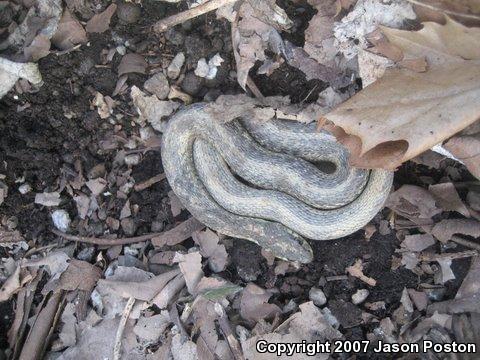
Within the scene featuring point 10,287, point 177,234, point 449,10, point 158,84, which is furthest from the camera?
point 10,287

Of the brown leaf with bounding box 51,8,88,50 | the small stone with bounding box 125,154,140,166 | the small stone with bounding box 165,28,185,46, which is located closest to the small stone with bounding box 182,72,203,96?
the small stone with bounding box 165,28,185,46

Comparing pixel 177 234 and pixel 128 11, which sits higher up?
pixel 128 11

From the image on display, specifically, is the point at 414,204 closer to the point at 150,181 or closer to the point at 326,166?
the point at 326,166

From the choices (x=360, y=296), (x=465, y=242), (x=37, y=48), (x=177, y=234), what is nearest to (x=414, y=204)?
(x=465, y=242)

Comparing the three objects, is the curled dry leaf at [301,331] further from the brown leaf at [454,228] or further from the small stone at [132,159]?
the small stone at [132,159]

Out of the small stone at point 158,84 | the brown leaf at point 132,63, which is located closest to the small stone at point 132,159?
the small stone at point 158,84

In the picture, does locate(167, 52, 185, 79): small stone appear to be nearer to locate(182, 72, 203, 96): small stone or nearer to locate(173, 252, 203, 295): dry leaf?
locate(182, 72, 203, 96): small stone

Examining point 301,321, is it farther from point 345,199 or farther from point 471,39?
point 471,39
